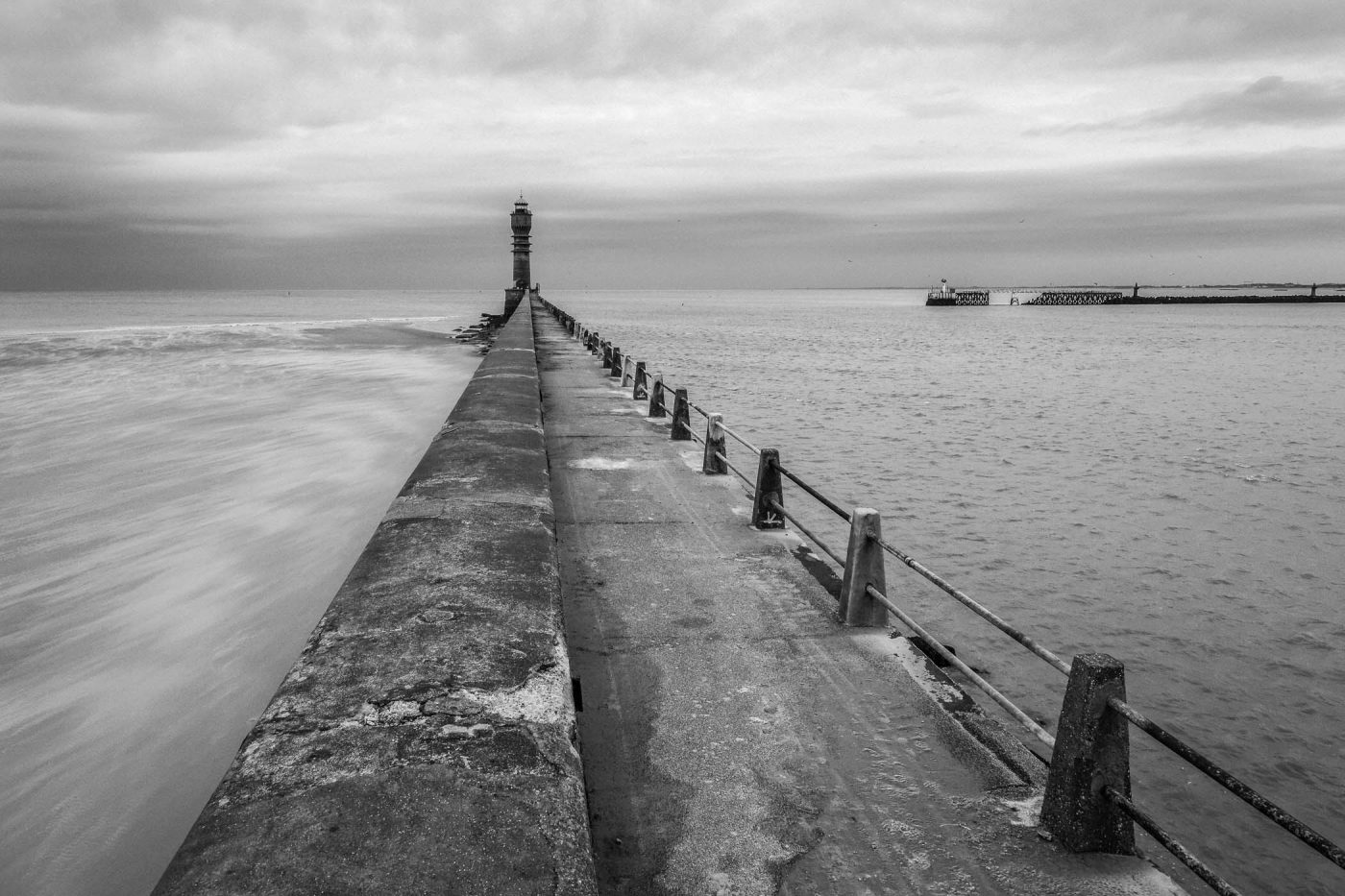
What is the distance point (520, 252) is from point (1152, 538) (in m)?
46.8

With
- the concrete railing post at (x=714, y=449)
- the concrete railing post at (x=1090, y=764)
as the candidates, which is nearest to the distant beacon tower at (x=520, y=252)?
the concrete railing post at (x=714, y=449)

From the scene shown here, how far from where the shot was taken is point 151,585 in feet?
28.7

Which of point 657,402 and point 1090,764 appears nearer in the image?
point 1090,764

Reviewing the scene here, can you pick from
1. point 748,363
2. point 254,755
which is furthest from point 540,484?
point 748,363

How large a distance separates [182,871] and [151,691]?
5150 mm

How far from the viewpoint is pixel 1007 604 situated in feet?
28.3

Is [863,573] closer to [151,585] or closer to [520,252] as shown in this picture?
[151,585]

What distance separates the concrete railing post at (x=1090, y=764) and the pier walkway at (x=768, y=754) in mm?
95

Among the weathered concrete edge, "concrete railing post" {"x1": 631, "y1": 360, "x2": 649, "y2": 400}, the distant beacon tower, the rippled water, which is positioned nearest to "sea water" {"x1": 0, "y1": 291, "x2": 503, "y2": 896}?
the weathered concrete edge

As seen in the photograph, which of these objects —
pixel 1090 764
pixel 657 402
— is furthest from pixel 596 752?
pixel 657 402

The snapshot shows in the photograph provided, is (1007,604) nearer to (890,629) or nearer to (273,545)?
(890,629)

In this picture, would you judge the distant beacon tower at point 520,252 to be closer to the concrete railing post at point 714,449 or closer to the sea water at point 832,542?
the sea water at point 832,542

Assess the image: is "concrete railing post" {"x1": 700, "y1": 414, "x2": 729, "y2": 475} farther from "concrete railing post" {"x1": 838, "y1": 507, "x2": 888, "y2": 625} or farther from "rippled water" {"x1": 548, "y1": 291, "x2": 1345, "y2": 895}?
"concrete railing post" {"x1": 838, "y1": 507, "x2": 888, "y2": 625}

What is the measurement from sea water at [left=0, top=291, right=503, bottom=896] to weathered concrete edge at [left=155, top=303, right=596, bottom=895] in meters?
2.18
